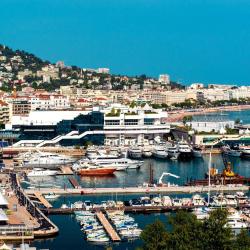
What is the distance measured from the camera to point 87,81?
232 ft

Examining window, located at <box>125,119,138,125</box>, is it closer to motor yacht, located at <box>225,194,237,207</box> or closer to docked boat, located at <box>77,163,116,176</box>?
docked boat, located at <box>77,163,116,176</box>

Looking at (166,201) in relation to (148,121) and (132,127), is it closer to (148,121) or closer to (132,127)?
(132,127)

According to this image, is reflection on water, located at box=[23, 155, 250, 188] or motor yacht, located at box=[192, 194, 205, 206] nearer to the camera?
motor yacht, located at box=[192, 194, 205, 206]

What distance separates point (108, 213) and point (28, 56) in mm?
58563

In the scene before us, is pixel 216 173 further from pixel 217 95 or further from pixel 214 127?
pixel 217 95

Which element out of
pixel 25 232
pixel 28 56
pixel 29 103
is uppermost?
pixel 28 56

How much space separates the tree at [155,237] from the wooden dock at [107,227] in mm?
3409

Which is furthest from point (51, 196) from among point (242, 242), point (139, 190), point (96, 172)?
point (242, 242)

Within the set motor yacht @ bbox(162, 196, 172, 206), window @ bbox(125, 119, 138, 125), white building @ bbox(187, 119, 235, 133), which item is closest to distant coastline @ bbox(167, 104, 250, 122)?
white building @ bbox(187, 119, 235, 133)

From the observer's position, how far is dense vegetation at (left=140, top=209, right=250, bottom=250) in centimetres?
1509

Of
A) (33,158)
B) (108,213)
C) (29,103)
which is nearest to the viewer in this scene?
(108,213)

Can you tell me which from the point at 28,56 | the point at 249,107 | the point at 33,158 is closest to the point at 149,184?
the point at 33,158

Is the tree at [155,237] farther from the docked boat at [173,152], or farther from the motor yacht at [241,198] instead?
the docked boat at [173,152]

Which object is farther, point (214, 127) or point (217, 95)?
point (217, 95)
